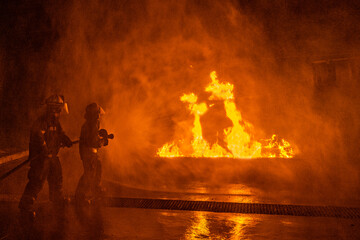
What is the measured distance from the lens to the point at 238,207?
15.7 feet

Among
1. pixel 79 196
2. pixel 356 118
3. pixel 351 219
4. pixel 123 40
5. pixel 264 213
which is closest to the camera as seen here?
pixel 351 219

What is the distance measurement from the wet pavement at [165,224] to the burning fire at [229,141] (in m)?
3.42

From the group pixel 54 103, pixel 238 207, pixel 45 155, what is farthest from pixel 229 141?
pixel 45 155

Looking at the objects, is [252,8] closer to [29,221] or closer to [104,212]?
[104,212]

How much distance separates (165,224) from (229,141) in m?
5.50

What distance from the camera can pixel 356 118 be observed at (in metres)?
9.06

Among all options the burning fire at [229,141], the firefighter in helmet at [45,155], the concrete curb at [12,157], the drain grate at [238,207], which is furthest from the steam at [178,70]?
the firefighter in helmet at [45,155]

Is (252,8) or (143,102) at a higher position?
(252,8)

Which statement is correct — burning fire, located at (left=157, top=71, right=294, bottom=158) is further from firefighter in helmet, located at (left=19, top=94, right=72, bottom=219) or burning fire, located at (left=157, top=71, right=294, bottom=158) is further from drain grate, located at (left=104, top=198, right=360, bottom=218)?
firefighter in helmet, located at (left=19, top=94, right=72, bottom=219)

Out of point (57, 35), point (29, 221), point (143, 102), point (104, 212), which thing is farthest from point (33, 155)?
point (57, 35)

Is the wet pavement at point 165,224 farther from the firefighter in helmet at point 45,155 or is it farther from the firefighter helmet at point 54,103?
the firefighter helmet at point 54,103

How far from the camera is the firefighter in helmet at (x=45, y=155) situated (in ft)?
14.6

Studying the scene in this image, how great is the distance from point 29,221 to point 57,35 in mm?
7390

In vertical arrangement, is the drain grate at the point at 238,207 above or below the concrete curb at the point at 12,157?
below
